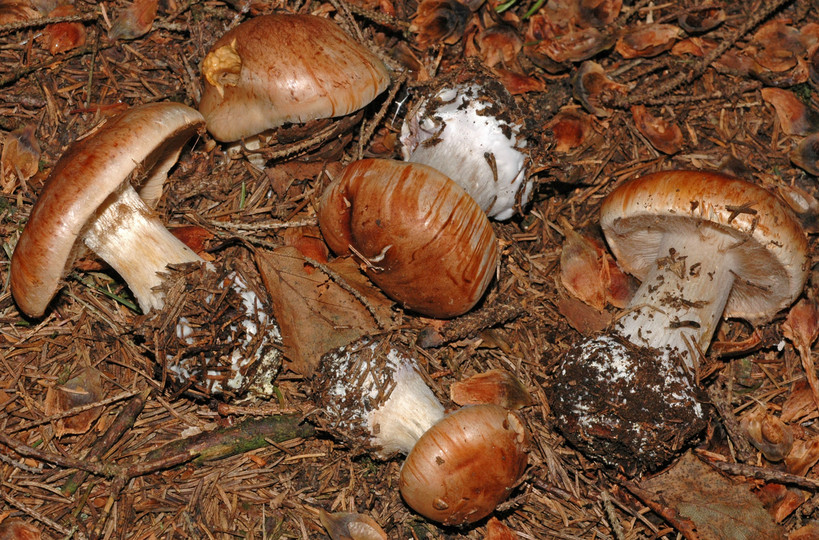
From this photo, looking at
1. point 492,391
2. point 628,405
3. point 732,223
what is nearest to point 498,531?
point 492,391

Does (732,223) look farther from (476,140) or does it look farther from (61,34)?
(61,34)

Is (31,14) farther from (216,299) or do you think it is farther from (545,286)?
(545,286)

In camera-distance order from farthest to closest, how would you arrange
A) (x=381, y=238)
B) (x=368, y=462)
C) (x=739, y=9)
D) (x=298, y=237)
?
(x=739, y=9)
(x=298, y=237)
(x=368, y=462)
(x=381, y=238)

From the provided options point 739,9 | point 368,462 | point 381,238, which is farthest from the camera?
point 739,9

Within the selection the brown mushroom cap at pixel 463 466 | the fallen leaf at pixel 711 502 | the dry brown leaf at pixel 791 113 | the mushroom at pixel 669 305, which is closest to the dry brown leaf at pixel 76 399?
the brown mushroom cap at pixel 463 466

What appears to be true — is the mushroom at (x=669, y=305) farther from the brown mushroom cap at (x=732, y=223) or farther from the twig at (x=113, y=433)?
the twig at (x=113, y=433)

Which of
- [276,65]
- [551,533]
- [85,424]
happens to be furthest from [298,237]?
[551,533]

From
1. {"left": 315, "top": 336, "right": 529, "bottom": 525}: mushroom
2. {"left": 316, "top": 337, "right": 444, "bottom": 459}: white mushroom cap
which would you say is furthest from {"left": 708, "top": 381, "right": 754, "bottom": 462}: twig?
{"left": 316, "top": 337, "right": 444, "bottom": 459}: white mushroom cap
